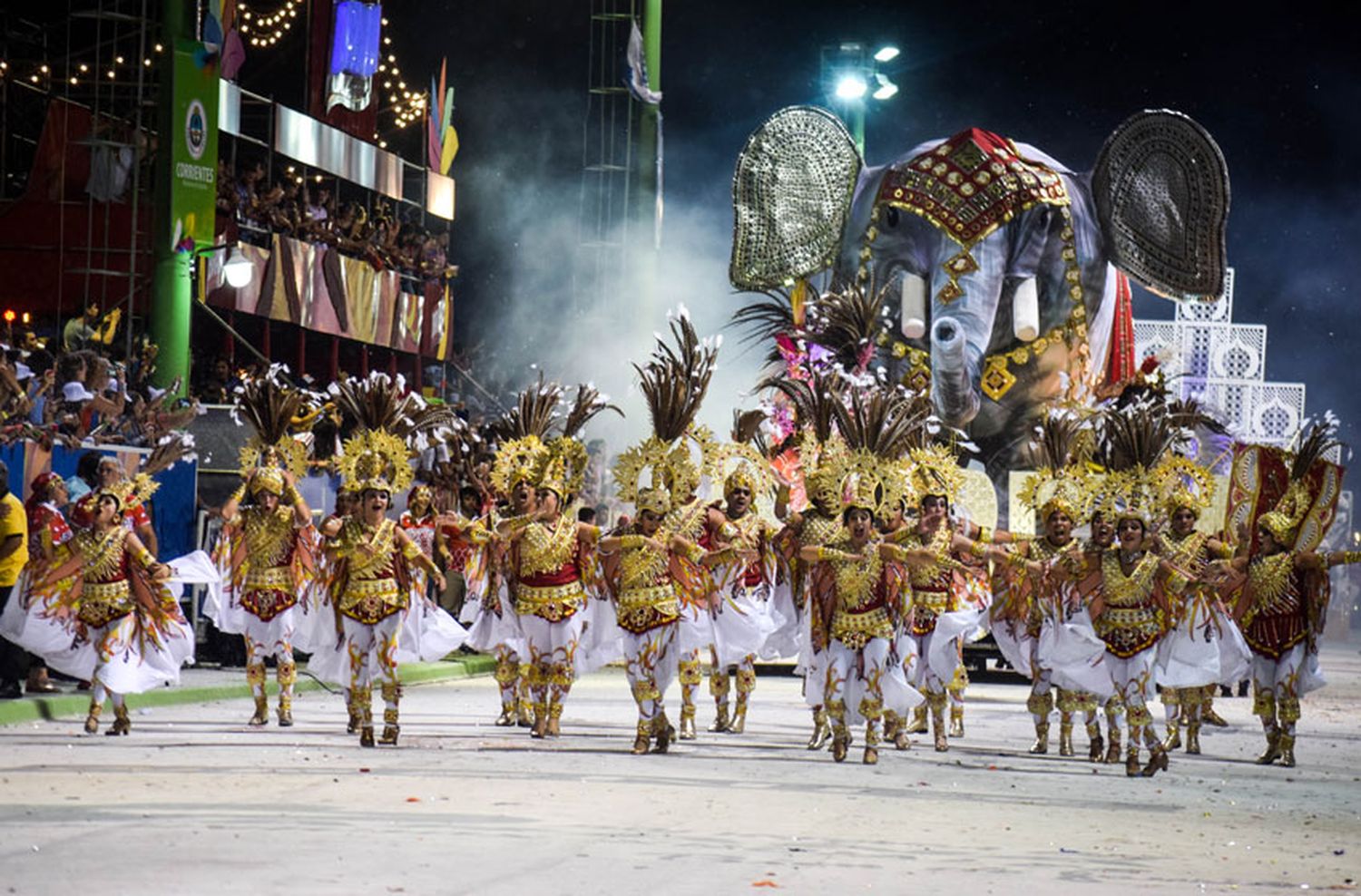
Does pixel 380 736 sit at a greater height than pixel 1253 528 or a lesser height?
lesser

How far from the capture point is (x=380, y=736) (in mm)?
14414

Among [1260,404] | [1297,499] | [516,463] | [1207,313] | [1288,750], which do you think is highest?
[1207,313]

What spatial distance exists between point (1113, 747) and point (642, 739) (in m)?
3.03

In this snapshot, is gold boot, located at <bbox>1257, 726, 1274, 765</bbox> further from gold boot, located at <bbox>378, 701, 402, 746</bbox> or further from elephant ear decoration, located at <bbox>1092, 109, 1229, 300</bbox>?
elephant ear decoration, located at <bbox>1092, 109, 1229, 300</bbox>

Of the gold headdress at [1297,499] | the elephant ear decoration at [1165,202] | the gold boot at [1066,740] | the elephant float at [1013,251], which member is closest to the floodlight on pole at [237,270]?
the elephant float at [1013,251]

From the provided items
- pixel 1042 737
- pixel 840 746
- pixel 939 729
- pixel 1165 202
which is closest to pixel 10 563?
pixel 840 746

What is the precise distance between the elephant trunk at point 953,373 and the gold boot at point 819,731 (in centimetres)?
656

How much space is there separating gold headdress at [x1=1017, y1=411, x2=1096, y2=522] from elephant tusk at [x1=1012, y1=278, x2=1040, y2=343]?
389cm

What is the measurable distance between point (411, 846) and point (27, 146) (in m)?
23.1

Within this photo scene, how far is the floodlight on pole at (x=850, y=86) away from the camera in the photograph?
25.2 metres

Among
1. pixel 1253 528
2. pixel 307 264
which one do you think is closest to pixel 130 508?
pixel 1253 528

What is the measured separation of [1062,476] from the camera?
14703 mm

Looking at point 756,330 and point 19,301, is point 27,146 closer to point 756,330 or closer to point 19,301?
point 19,301

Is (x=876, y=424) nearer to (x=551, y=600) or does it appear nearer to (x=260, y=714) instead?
(x=551, y=600)
